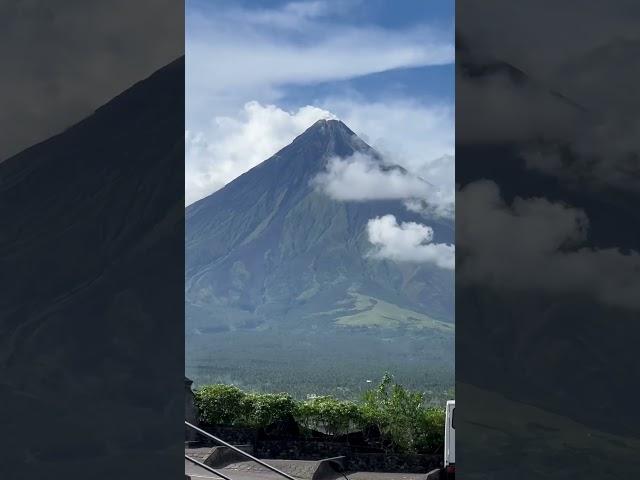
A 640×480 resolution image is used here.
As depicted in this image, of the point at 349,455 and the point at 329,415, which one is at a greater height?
the point at 329,415

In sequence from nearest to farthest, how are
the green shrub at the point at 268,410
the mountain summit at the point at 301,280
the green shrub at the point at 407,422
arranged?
the green shrub at the point at 407,422, the green shrub at the point at 268,410, the mountain summit at the point at 301,280

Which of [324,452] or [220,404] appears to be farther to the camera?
[220,404]

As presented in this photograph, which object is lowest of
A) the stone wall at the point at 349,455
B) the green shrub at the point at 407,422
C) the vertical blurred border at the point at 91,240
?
the stone wall at the point at 349,455

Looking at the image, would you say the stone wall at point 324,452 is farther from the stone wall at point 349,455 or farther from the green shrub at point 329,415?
the green shrub at point 329,415

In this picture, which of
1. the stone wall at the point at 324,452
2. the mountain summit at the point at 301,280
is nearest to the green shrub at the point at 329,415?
the stone wall at the point at 324,452

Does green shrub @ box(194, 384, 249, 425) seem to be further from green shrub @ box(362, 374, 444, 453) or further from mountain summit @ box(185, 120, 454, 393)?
mountain summit @ box(185, 120, 454, 393)

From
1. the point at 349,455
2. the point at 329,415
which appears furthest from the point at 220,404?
the point at 349,455

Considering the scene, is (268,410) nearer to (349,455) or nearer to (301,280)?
(349,455)

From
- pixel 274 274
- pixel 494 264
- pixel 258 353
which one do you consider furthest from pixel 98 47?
pixel 274 274
